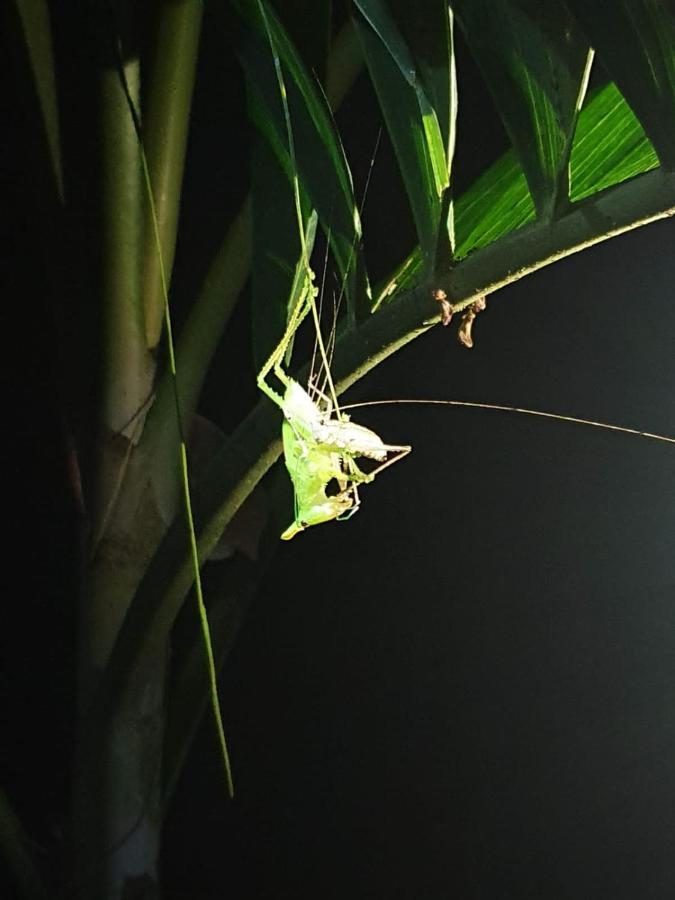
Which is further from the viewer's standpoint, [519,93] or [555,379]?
[555,379]

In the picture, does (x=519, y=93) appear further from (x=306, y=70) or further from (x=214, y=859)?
(x=214, y=859)

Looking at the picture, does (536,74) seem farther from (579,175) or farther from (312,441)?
(312,441)

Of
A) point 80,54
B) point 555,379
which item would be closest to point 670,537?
point 555,379

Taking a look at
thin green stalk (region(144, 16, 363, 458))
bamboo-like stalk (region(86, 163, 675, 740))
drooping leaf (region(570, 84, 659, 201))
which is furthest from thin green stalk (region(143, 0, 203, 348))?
drooping leaf (region(570, 84, 659, 201))

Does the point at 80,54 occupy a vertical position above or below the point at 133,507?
above

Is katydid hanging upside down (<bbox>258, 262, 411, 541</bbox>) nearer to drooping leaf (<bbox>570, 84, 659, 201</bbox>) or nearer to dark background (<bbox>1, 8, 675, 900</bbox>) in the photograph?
drooping leaf (<bbox>570, 84, 659, 201</bbox>)

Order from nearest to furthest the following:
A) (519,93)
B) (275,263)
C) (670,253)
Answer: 1. (519,93)
2. (275,263)
3. (670,253)
